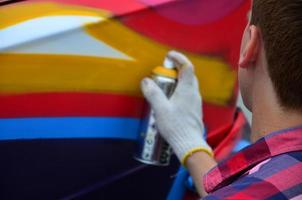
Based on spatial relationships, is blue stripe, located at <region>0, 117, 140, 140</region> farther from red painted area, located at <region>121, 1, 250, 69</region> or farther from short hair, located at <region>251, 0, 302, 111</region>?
short hair, located at <region>251, 0, 302, 111</region>

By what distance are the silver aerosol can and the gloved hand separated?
0.02 m

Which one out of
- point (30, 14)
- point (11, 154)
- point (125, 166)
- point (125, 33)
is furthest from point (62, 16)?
point (125, 166)

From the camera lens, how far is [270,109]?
132 cm

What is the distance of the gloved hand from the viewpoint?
6.74 feet

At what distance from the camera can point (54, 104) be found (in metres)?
1.78

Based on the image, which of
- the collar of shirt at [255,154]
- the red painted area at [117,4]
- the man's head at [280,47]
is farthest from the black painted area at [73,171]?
the man's head at [280,47]

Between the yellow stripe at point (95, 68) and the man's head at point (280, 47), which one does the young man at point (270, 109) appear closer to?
the man's head at point (280, 47)

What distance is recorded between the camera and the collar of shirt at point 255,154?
1251 millimetres

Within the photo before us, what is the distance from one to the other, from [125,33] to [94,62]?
0.44ft

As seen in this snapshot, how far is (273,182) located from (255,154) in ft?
0.40

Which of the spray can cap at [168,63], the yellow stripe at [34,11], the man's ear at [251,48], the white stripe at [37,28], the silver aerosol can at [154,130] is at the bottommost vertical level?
the silver aerosol can at [154,130]

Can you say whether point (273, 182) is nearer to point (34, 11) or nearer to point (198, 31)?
point (34, 11)

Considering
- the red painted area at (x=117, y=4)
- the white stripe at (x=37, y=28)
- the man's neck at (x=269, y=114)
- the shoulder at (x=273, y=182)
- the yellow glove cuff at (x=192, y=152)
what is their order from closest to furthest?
the shoulder at (x=273, y=182)
the man's neck at (x=269, y=114)
the white stripe at (x=37, y=28)
the red painted area at (x=117, y=4)
the yellow glove cuff at (x=192, y=152)

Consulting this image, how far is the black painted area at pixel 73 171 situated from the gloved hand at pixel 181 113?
0.38 ft
